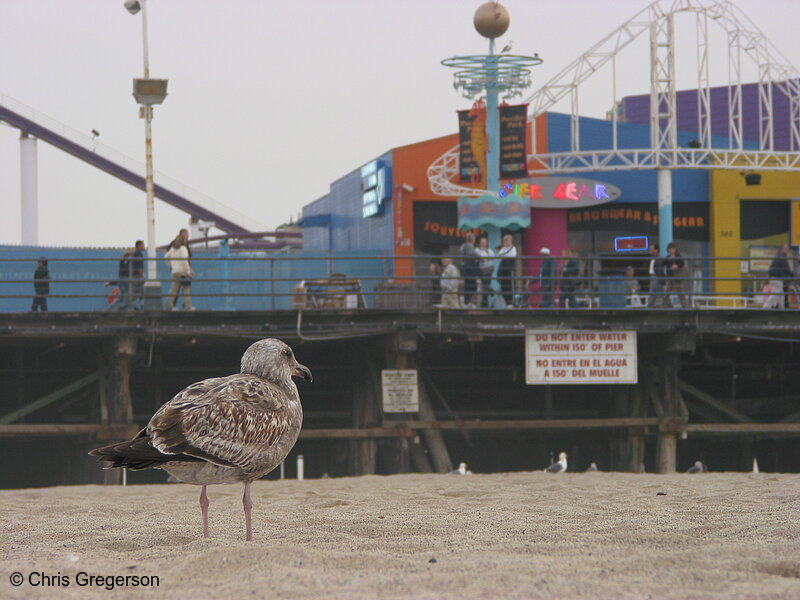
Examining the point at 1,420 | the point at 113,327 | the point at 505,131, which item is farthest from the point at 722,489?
the point at 505,131

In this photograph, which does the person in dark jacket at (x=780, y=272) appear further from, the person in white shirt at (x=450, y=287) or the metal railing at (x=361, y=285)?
the person in white shirt at (x=450, y=287)

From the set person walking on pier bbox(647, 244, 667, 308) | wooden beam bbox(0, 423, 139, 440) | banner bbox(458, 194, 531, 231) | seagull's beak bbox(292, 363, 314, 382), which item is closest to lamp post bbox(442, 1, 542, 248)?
banner bbox(458, 194, 531, 231)

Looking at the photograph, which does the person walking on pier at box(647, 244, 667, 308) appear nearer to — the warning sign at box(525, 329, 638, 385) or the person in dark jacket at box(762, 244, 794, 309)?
the warning sign at box(525, 329, 638, 385)

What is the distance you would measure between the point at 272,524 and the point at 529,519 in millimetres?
2143

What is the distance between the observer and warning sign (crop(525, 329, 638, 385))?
19.8m

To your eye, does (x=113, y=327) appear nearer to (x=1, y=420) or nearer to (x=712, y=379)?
(x=1, y=420)

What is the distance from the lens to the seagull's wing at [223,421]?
717cm

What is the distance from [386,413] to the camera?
19.9 metres

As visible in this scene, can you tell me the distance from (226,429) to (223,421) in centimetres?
6

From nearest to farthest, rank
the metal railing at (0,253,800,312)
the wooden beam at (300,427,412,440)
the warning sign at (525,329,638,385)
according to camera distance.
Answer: the wooden beam at (300,427,412,440) < the warning sign at (525,329,638,385) < the metal railing at (0,253,800,312)

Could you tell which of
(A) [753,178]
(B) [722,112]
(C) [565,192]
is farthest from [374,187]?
(B) [722,112]

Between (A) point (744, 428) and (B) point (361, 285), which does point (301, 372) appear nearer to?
(A) point (744, 428)

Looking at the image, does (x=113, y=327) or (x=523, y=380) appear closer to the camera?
(x=113, y=327)

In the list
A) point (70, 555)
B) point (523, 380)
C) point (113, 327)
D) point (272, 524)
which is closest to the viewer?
point (70, 555)
